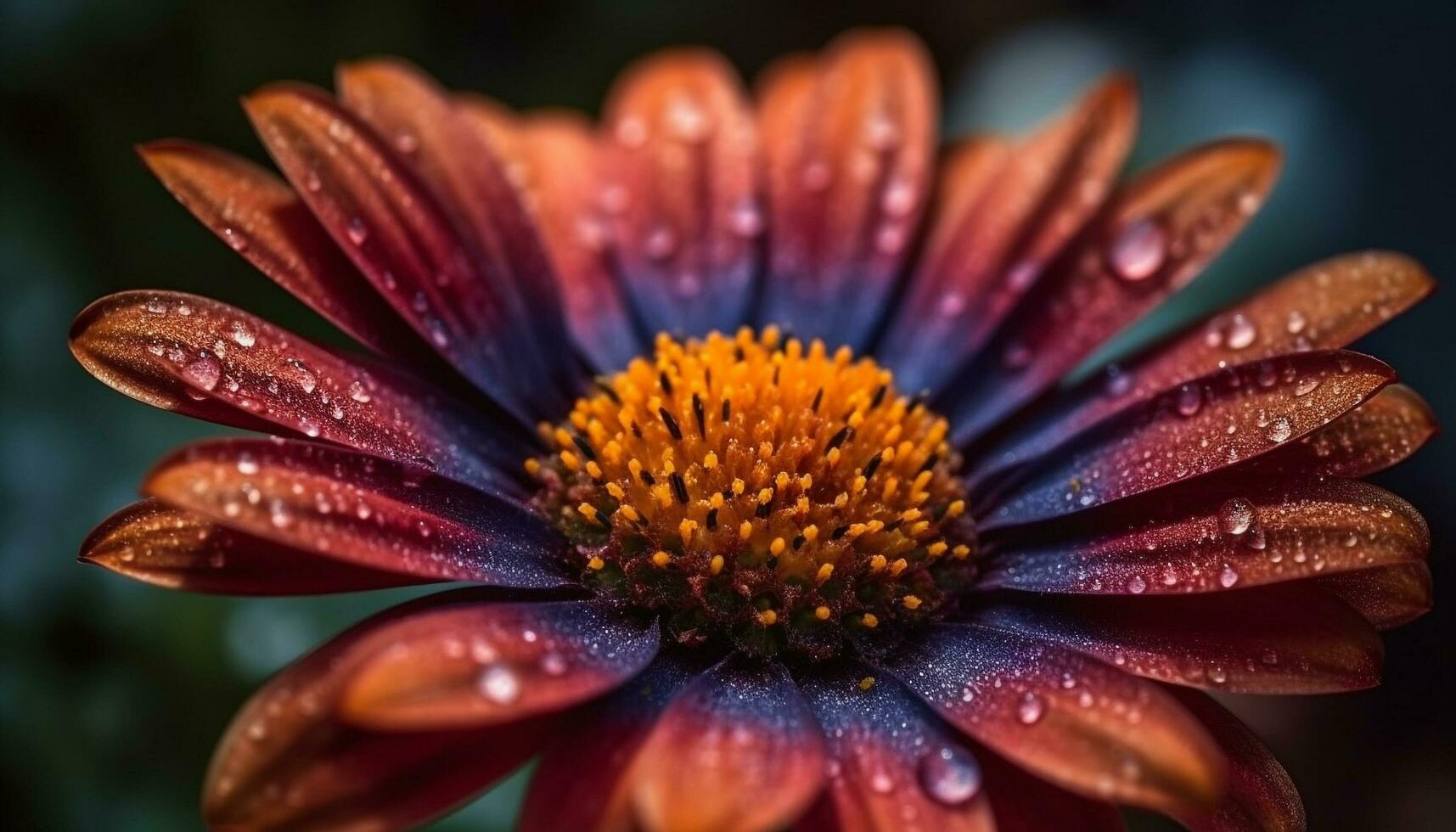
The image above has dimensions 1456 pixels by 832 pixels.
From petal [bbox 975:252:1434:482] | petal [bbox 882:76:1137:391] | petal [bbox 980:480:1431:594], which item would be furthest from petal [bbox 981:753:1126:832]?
petal [bbox 882:76:1137:391]

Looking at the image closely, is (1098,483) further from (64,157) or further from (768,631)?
(64,157)

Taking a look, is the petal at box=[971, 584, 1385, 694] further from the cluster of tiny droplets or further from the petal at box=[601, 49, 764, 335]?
the petal at box=[601, 49, 764, 335]

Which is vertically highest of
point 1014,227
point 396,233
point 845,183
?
point 396,233

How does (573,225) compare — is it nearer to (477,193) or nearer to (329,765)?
(477,193)

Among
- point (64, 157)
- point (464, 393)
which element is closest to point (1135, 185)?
point (464, 393)

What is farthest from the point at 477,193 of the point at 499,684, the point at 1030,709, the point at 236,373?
the point at 1030,709

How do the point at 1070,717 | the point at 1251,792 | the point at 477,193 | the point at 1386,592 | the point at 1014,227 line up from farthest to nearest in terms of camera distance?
the point at 1014,227 < the point at 477,193 < the point at 1386,592 < the point at 1251,792 < the point at 1070,717

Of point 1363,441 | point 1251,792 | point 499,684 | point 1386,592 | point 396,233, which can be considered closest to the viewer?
point 499,684
